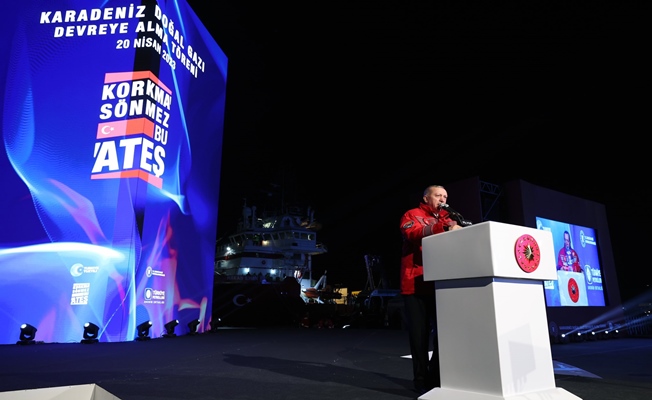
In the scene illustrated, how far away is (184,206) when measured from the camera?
9.73 m

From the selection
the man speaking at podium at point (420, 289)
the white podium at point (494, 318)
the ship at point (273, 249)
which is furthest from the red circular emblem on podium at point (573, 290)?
the ship at point (273, 249)

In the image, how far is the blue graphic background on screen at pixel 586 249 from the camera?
10.1m

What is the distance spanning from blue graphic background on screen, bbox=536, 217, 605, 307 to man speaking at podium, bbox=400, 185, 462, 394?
8343 mm

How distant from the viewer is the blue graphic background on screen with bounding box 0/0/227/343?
7.41 meters

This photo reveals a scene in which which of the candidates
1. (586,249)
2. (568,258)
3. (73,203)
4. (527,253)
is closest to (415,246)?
(527,253)

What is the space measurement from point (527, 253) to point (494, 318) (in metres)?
0.40

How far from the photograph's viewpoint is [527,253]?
1971mm

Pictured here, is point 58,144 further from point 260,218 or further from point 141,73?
point 260,218

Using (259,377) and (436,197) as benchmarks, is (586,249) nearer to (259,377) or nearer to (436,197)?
(436,197)

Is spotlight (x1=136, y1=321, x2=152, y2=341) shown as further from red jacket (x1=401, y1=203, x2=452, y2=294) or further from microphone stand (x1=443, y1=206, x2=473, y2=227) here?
microphone stand (x1=443, y1=206, x2=473, y2=227)

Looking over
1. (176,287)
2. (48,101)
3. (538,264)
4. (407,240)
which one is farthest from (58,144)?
(538,264)

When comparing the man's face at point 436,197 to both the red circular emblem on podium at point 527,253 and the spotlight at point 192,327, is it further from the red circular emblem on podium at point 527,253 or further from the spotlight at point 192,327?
the spotlight at point 192,327

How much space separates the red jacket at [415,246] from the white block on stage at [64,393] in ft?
6.52

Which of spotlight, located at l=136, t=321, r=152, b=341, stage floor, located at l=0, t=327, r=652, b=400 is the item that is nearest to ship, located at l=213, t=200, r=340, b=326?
spotlight, located at l=136, t=321, r=152, b=341
